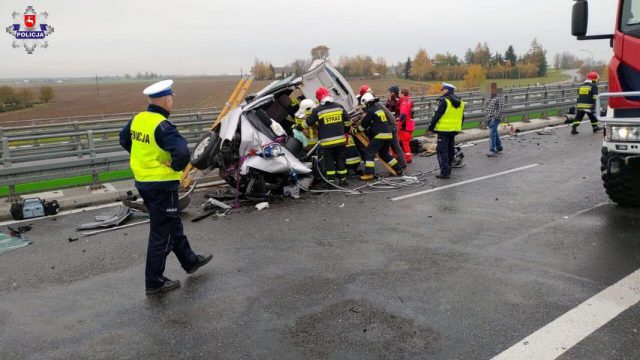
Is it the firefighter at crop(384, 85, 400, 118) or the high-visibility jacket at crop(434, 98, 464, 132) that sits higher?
the firefighter at crop(384, 85, 400, 118)

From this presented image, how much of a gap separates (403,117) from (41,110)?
893 inches

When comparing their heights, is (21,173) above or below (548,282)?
above

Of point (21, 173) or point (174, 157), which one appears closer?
point (174, 157)

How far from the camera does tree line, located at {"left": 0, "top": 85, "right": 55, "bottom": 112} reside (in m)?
22.3

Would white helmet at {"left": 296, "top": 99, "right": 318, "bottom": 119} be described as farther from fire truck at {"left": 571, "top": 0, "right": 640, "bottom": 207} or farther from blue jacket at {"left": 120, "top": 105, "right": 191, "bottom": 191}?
blue jacket at {"left": 120, "top": 105, "right": 191, "bottom": 191}

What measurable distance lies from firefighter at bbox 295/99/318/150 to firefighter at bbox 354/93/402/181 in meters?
1.00

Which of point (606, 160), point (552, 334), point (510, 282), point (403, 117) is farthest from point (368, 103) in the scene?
point (552, 334)

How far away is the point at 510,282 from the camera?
15.0 feet

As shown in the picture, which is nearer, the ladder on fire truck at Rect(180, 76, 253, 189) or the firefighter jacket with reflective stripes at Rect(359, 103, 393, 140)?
the ladder on fire truck at Rect(180, 76, 253, 189)

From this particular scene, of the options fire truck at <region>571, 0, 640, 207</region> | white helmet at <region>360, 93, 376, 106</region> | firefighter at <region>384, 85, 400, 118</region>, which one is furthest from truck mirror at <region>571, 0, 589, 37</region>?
firefighter at <region>384, 85, 400, 118</region>

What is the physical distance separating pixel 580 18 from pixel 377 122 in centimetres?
424

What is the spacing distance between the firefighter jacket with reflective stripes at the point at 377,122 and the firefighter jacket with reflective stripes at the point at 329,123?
812 mm

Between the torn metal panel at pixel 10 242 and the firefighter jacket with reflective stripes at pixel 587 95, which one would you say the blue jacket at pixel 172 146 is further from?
the firefighter jacket with reflective stripes at pixel 587 95

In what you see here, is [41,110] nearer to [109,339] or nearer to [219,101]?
[219,101]
